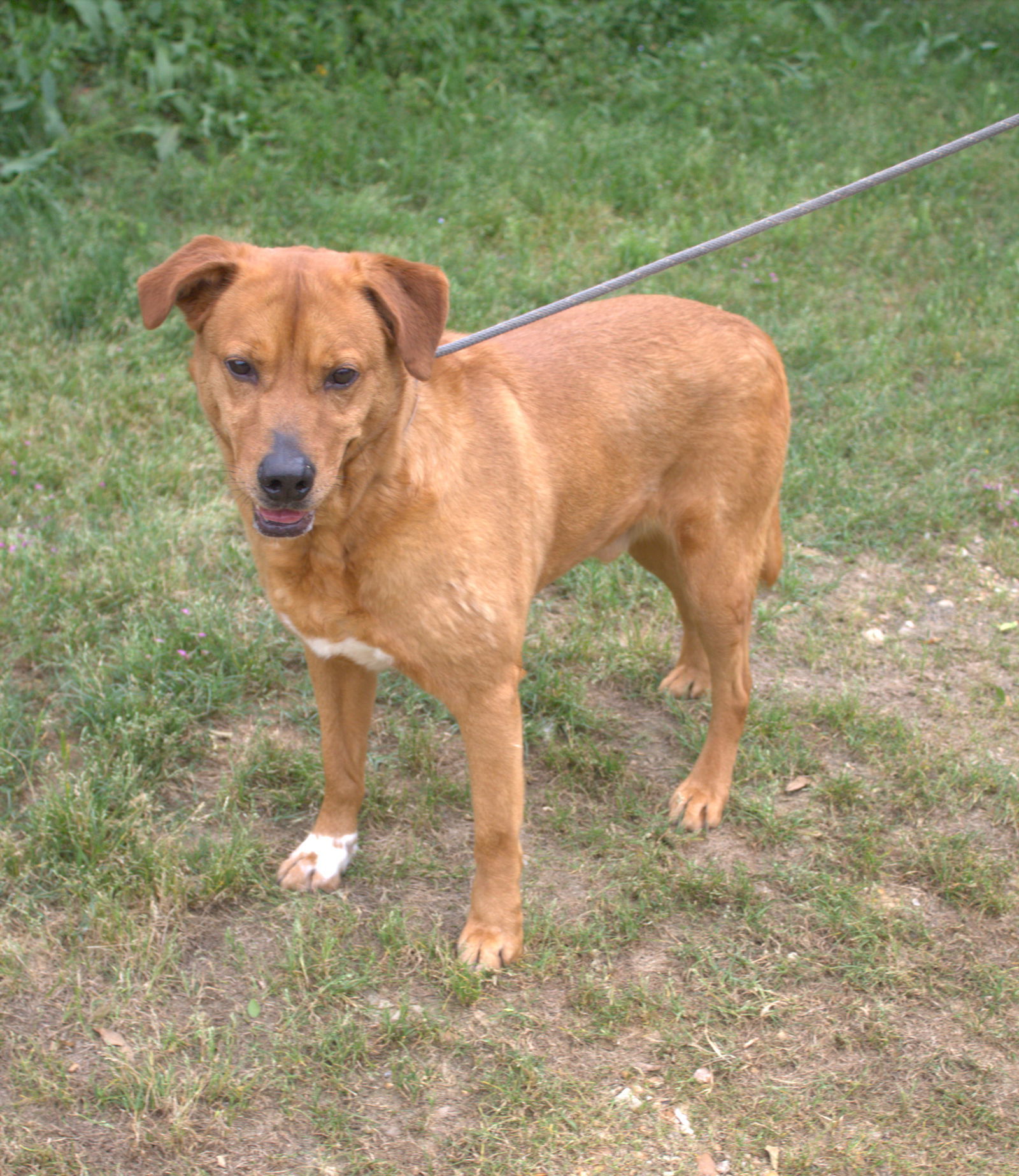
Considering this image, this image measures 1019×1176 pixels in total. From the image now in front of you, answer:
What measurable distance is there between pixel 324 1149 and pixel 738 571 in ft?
6.86

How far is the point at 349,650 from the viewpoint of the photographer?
3.24 metres

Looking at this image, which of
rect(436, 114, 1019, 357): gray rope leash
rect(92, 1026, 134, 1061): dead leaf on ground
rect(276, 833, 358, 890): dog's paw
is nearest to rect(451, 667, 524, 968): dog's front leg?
rect(276, 833, 358, 890): dog's paw

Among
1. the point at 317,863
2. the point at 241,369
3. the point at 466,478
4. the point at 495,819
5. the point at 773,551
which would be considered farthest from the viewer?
the point at 773,551

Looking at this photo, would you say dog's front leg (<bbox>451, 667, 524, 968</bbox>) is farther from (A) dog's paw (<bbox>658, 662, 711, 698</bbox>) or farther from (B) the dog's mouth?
(A) dog's paw (<bbox>658, 662, 711, 698</bbox>)

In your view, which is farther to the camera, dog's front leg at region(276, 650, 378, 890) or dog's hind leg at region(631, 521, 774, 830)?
dog's hind leg at region(631, 521, 774, 830)

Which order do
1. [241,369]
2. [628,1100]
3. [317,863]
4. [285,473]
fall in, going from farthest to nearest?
[317,863], [628,1100], [241,369], [285,473]

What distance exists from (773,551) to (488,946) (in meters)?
1.67

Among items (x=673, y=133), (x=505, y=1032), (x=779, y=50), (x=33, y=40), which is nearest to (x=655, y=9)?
(x=779, y=50)

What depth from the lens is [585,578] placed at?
16.6 ft

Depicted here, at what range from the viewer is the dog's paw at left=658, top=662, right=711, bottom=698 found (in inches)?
181

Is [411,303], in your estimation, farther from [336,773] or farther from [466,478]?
[336,773]

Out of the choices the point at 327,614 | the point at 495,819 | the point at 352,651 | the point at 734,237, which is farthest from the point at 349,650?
the point at 734,237

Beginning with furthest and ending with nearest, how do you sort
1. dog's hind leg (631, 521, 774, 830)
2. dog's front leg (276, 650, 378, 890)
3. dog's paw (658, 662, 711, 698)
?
1. dog's paw (658, 662, 711, 698)
2. dog's hind leg (631, 521, 774, 830)
3. dog's front leg (276, 650, 378, 890)

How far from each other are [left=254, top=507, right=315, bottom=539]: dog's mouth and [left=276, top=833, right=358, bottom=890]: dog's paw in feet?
4.03
